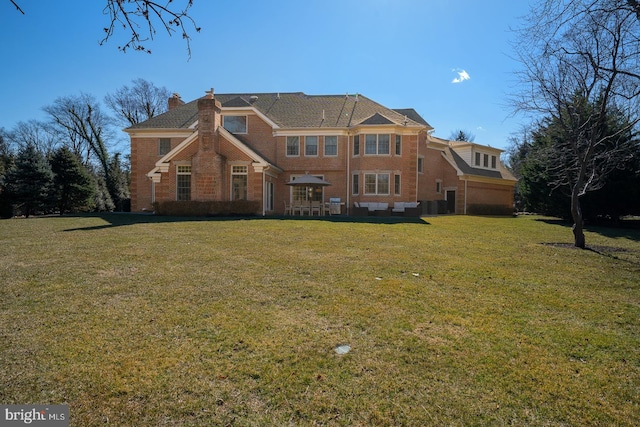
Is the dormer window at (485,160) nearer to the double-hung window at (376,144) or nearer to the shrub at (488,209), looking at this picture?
the shrub at (488,209)

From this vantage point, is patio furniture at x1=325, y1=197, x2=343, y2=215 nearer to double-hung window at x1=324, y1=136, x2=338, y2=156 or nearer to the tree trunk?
double-hung window at x1=324, y1=136, x2=338, y2=156

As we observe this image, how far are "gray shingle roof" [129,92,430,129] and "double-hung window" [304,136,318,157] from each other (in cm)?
88

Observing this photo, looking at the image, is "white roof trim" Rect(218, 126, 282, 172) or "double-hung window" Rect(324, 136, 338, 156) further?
"double-hung window" Rect(324, 136, 338, 156)

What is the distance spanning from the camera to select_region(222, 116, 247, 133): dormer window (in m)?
26.2

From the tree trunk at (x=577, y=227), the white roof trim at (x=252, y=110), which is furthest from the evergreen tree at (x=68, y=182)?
the tree trunk at (x=577, y=227)

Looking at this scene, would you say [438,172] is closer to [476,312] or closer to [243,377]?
[476,312]

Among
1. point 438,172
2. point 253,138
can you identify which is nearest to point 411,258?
point 253,138

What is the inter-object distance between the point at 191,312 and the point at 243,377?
1.82 m

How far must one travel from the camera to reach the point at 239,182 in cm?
2202

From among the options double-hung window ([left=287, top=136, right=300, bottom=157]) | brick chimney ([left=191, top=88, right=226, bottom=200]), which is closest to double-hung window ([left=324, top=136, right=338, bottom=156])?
double-hung window ([left=287, top=136, right=300, bottom=157])

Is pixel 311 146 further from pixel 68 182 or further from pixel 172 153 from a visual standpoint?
pixel 68 182

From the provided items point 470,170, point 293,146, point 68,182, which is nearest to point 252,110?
point 293,146

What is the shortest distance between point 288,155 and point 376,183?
6.78 m

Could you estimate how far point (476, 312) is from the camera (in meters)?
4.92
